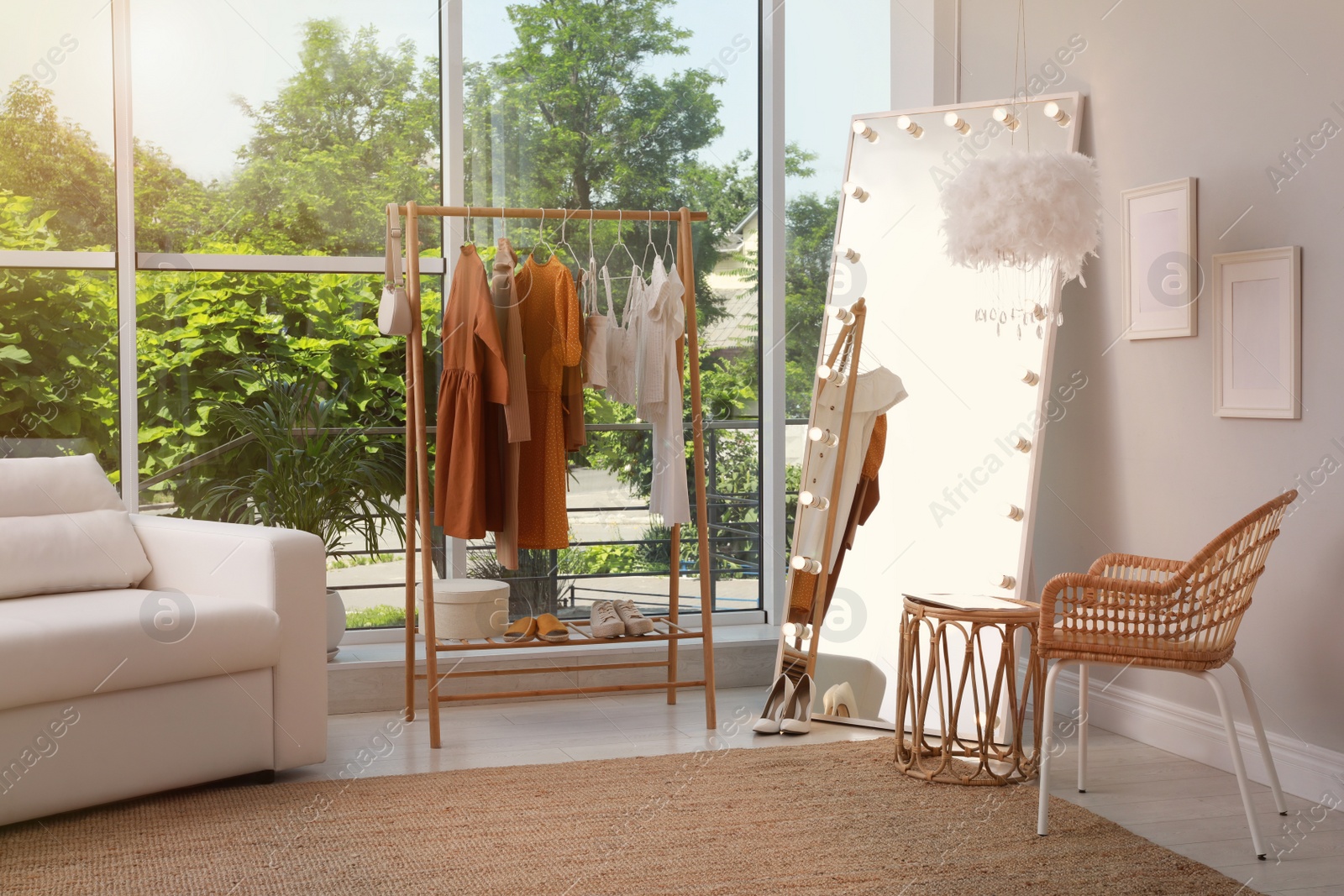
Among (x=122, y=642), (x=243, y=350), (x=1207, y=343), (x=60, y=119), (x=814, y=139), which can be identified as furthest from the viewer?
(x=814, y=139)

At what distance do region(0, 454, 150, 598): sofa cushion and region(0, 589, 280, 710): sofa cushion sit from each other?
7 centimetres

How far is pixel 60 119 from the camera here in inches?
154

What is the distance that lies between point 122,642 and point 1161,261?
2.88 meters

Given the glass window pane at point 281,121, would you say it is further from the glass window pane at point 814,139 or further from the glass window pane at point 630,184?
the glass window pane at point 814,139

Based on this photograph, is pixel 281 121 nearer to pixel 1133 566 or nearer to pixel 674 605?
pixel 674 605

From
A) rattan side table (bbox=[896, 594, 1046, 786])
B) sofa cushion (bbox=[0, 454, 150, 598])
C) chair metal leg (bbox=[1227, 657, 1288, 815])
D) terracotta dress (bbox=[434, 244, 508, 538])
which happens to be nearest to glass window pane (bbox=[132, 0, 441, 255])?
terracotta dress (bbox=[434, 244, 508, 538])

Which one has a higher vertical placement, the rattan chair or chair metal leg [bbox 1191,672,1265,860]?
the rattan chair

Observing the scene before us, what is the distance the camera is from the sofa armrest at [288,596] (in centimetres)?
306

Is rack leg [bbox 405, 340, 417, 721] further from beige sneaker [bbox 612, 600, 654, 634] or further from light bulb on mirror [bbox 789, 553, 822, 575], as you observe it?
light bulb on mirror [bbox 789, 553, 822, 575]

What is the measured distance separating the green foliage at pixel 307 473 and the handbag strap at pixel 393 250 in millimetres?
678

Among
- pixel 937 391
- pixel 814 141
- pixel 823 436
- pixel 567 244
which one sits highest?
pixel 814 141

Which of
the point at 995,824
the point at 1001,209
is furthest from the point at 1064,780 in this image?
the point at 1001,209

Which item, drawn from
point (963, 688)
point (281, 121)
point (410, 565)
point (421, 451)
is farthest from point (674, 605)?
point (281, 121)

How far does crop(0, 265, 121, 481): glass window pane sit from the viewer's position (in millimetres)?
3865
